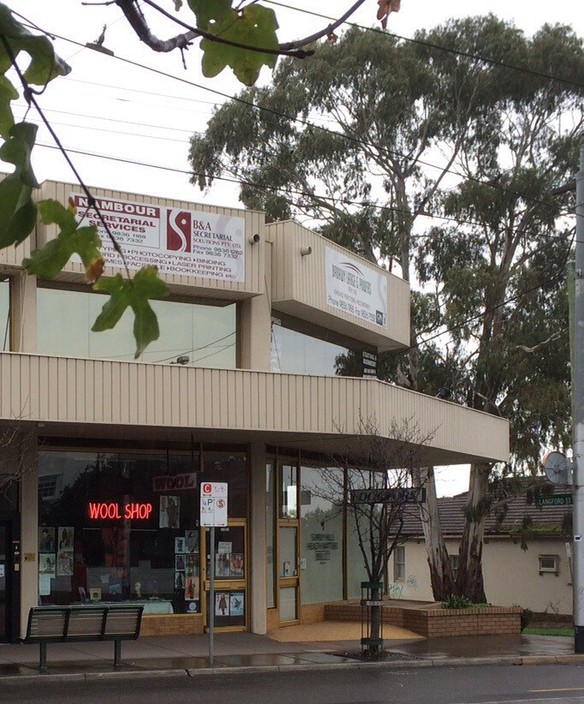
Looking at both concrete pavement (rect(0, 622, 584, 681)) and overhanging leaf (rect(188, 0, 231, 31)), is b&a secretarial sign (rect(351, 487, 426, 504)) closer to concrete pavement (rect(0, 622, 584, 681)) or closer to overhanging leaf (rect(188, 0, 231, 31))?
concrete pavement (rect(0, 622, 584, 681))

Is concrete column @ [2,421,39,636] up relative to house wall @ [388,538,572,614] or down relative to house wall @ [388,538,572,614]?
up

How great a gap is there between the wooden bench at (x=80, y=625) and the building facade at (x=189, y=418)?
2473 millimetres

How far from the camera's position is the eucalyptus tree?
3406 cm

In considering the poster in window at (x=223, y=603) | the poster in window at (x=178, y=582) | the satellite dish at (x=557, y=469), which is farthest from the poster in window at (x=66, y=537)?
the satellite dish at (x=557, y=469)

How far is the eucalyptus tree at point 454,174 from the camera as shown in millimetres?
34062

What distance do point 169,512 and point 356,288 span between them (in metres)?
6.09

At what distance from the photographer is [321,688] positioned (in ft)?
51.5

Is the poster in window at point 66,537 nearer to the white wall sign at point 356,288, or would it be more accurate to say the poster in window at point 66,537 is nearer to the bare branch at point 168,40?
the white wall sign at point 356,288

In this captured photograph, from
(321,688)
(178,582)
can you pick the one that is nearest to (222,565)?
(178,582)

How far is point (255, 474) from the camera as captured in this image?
2389 cm

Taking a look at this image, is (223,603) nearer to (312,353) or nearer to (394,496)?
(394,496)

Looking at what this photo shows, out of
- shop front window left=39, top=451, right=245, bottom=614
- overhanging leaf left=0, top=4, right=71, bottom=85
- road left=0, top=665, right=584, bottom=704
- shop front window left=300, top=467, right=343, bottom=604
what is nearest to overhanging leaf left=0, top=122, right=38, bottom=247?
overhanging leaf left=0, top=4, right=71, bottom=85

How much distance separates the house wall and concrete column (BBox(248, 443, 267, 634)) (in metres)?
19.4

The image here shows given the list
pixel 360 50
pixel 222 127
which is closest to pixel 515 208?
pixel 360 50
